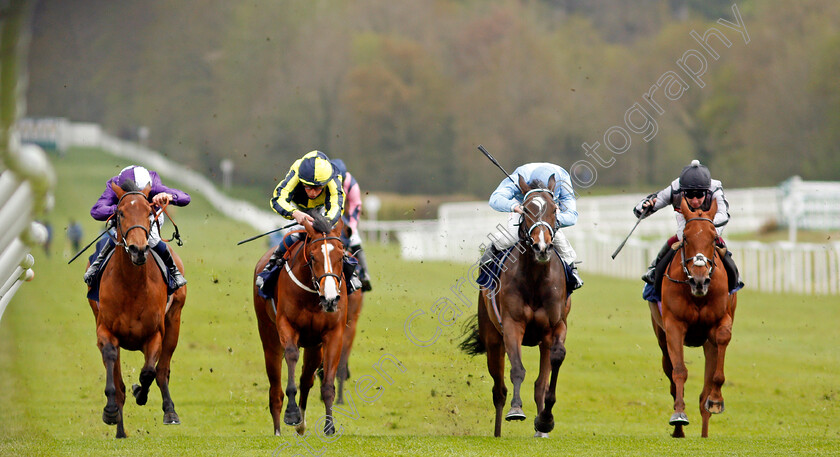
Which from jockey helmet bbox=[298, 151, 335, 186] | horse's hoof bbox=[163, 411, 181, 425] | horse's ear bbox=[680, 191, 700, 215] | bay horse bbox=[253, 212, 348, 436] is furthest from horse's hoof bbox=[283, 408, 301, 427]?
horse's ear bbox=[680, 191, 700, 215]

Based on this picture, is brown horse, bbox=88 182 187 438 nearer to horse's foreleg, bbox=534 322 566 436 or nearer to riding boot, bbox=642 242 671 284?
horse's foreleg, bbox=534 322 566 436

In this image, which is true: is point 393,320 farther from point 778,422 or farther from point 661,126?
point 661,126

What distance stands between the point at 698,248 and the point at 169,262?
408cm

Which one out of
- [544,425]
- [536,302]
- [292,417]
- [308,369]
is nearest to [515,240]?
[536,302]

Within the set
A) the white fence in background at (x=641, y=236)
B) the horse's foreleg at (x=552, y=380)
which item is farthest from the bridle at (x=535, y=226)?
the white fence in background at (x=641, y=236)

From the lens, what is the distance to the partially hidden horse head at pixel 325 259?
7527 millimetres

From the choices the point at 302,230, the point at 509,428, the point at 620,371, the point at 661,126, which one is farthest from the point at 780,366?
the point at 661,126

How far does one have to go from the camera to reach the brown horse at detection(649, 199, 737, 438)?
817cm

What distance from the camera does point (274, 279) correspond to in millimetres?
8383

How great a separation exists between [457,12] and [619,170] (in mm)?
19440

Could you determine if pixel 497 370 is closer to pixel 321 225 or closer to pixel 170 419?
pixel 321 225

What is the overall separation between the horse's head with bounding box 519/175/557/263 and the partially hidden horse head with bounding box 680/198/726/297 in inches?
42.5

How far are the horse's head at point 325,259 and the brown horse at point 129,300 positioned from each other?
115cm

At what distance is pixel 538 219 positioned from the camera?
7750 millimetres
